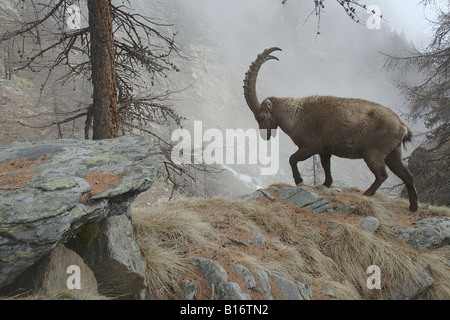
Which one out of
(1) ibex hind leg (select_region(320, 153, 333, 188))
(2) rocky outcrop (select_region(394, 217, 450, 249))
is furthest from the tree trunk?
(2) rocky outcrop (select_region(394, 217, 450, 249))

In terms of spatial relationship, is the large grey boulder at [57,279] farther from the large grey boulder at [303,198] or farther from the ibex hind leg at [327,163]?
the ibex hind leg at [327,163]

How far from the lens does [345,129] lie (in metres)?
6.48

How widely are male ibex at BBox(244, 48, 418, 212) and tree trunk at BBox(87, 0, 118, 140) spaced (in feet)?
9.91

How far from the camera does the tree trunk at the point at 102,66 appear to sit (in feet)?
16.2

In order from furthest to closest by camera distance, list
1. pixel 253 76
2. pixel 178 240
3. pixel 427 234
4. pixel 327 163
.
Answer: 1. pixel 327 163
2. pixel 253 76
3. pixel 427 234
4. pixel 178 240

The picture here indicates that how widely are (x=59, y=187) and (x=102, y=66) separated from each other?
2.72m

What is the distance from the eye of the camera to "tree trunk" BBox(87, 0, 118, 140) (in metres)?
4.93

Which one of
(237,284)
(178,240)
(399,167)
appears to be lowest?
(237,284)

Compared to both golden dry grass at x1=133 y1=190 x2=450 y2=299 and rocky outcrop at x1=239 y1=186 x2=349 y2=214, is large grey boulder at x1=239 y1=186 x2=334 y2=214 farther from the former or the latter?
golden dry grass at x1=133 y1=190 x2=450 y2=299

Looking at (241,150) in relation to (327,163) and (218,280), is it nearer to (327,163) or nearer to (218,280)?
(327,163)

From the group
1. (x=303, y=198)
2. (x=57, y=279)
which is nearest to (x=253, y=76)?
(x=303, y=198)

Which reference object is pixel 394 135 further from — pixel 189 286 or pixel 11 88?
pixel 11 88
